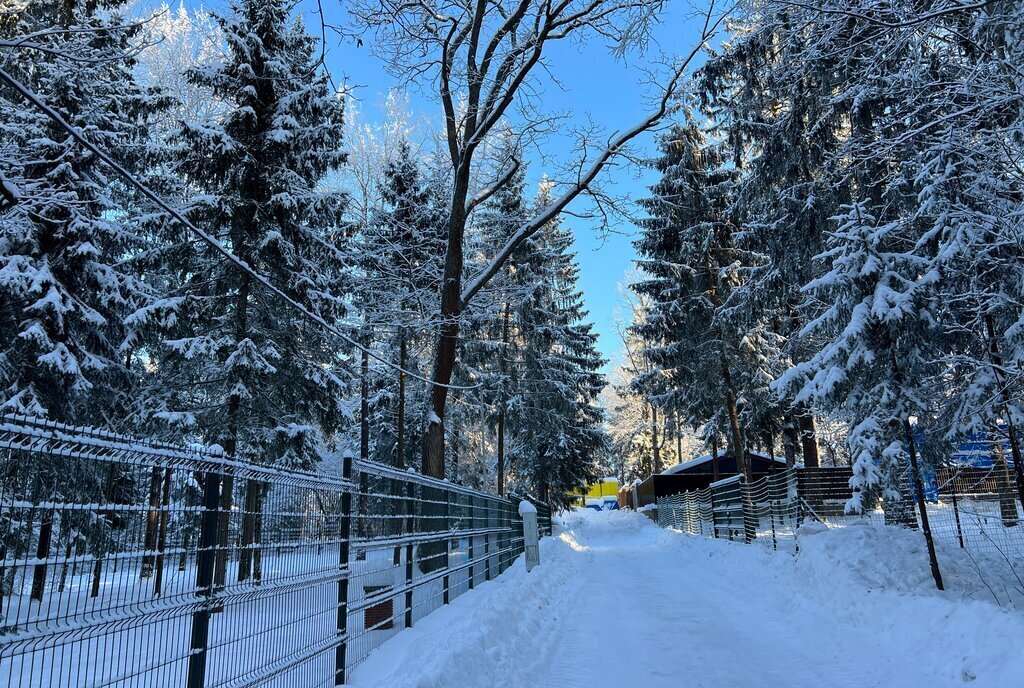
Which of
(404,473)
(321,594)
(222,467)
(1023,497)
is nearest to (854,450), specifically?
(1023,497)

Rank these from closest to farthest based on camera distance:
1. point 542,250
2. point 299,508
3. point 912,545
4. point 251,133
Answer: point 299,508 < point 912,545 < point 251,133 < point 542,250

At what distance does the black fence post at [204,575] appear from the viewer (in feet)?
9.82

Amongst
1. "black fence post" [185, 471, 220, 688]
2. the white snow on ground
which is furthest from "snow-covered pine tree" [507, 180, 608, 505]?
"black fence post" [185, 471, 220, 688]

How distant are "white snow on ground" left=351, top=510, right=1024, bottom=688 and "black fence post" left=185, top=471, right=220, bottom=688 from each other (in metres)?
1.61

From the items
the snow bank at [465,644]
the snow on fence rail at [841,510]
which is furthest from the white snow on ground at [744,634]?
the snow on fence rail at [841,510]

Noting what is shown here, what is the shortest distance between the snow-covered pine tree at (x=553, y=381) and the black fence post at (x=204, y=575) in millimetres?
22534

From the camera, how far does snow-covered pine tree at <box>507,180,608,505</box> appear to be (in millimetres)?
28625

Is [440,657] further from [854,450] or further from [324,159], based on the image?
[324,159]

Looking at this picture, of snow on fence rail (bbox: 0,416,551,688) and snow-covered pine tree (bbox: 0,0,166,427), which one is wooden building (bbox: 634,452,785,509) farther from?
snow on fence rail (bbox: 0,416,551,688)

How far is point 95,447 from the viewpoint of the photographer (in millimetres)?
2477

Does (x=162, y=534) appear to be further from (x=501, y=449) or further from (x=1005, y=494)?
(x=501, y=449)

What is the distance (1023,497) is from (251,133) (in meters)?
15.6

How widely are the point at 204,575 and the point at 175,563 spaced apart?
19 cm

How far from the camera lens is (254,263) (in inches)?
542
